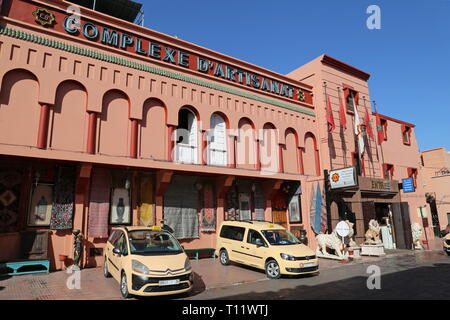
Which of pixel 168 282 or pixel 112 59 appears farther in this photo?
pixel 112 59

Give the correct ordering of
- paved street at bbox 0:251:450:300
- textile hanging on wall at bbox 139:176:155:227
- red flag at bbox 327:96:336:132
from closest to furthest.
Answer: paved street at bbox 0:251:450:300 → textile hanging on wall at bbox 139:176:155:227 → red flag at bbox 327:96:336:132

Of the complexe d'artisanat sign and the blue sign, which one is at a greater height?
the complexe d'artisanat sign

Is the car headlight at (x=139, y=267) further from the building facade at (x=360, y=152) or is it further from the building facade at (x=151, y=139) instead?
the building facade at (x=360, y=152)

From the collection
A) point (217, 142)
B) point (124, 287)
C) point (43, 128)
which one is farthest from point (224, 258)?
point (43, 128)

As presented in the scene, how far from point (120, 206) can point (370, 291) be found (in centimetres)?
973

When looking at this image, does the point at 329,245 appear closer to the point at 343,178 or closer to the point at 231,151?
the point at 343,178

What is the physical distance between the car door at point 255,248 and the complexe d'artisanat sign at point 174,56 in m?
9.43

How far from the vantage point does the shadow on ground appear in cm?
757

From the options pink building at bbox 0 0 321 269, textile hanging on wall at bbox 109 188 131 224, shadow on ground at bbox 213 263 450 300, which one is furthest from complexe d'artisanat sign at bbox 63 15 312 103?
shadow on ground at bbox 213 263 450 300

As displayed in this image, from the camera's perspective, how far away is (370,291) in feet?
26.5

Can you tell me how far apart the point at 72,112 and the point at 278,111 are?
462 inches

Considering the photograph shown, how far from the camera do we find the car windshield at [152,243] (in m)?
8.27

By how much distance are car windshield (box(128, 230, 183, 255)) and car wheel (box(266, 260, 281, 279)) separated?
3.36 meters

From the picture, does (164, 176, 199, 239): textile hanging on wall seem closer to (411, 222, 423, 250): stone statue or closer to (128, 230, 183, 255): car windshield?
(128, 230, 183, 255): car windshield
